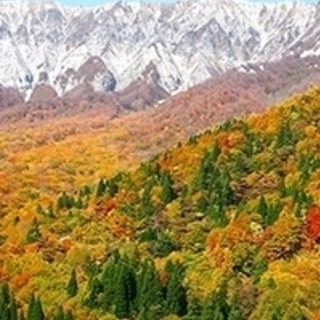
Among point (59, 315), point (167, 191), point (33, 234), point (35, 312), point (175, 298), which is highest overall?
point (33, 234)

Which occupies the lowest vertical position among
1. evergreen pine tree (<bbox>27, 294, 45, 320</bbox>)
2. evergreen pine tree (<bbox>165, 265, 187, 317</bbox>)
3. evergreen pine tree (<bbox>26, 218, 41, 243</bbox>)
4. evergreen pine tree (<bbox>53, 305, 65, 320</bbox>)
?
evergreen pine tree (<bbox>165, 265, 187, 317</bbox>)

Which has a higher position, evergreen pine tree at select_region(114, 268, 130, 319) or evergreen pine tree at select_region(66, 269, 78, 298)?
evergreen pine tree at select_region(66, 269, 78, 298)

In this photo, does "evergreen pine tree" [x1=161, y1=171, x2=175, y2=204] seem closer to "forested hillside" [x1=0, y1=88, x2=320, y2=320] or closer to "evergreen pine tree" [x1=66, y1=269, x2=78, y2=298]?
"forested hillside" [x1=0, y1=88, x2=320, y2=320]

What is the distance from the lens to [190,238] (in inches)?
5054

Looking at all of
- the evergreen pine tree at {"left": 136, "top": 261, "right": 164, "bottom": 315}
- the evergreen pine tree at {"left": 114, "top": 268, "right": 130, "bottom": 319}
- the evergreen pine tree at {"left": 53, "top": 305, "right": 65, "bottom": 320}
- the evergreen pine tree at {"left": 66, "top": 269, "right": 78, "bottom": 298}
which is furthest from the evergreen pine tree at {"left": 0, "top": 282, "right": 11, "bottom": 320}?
the evergreen pine tree at {"left": 136, "top": 261, "right": 164, "bottom": 315}

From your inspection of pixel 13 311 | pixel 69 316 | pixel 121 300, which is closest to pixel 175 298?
pixel 121 300

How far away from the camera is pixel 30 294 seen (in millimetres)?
116125

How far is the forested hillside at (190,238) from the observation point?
354 ft

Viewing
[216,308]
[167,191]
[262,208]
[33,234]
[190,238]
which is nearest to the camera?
[216,308]

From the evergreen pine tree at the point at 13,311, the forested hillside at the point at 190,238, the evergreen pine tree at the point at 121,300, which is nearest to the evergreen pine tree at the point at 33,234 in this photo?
the forested hillside at the point at 190,238

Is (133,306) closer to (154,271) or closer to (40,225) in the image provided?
(154,271)

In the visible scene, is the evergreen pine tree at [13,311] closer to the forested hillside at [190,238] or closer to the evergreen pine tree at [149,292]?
the forested hillside at [190,238]

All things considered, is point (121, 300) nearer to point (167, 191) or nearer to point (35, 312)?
point (35, 312)

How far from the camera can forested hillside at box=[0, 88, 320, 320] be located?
4250 inches
